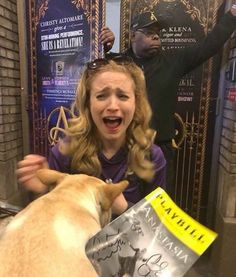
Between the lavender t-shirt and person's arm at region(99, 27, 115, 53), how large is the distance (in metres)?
1.29

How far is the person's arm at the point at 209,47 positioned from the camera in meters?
2.03

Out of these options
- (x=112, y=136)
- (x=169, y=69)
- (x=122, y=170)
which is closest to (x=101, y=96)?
(x=112, y=136)

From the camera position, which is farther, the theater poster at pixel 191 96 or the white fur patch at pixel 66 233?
the theater poster at pixel 191 96

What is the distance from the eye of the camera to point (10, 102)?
2.71 meters

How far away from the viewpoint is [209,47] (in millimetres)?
2064

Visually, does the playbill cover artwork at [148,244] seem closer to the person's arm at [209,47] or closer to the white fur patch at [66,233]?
the white fur patch at [66,233]

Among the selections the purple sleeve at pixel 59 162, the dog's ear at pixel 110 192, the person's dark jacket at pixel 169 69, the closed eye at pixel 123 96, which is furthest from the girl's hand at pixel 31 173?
the person's dark jacket at pixel 169 69

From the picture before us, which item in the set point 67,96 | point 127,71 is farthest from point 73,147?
point 67,96

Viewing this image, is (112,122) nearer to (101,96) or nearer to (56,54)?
(101,96)

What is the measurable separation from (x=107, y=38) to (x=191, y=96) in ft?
2.48

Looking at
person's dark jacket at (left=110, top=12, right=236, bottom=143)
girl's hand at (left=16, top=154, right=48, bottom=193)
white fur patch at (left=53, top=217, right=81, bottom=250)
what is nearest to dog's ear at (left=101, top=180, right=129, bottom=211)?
white fur patch at (left=53, top=217, right=81, bottom=250)

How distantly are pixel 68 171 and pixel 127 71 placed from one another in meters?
0.47

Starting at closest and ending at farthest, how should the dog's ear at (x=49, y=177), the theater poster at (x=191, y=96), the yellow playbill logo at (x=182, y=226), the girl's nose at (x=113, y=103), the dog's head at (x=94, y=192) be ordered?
the yellow playbill logo at (x=182, y=226), the dog's head at (x=94, y=192), the dog's ear at (x=49, y=177), the girl's nose at (x=113, y=103), the theater poster at (x=191, y=96)

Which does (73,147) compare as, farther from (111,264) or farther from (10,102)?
(10,102)
